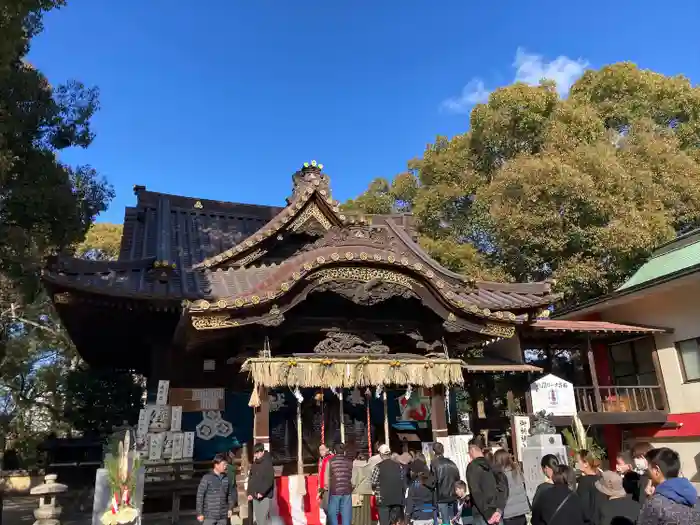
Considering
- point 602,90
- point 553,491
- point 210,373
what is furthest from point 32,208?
point 602,90

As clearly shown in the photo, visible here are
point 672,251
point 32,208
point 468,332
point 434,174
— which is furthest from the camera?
point 434,174

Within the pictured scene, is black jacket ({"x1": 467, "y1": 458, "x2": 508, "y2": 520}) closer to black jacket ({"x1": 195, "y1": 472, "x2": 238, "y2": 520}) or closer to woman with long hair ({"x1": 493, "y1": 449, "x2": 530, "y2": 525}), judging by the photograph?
woman with long hair ({"x1": 493, "y1": 449, "x2": 530, "y2": 525})

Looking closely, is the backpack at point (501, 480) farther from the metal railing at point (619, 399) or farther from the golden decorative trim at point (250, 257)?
the metal railing at point (619, 399)

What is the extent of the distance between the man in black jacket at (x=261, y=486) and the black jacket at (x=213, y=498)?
0.69m

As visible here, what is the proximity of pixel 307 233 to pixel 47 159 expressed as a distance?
24.0ft

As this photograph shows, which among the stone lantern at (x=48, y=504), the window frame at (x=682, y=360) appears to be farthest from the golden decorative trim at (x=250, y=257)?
the window frame at (x=682, y=360)

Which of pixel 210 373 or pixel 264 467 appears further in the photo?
pixel 210 373

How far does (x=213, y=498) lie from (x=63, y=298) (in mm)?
5578

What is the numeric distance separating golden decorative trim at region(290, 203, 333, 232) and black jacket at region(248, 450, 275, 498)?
7349 mm

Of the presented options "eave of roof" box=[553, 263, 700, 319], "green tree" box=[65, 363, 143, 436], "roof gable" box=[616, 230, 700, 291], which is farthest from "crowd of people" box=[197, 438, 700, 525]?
"green tree" box=[65, 363, 143, 436]

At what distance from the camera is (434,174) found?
87.9 feet

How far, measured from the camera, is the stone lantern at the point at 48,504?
8992 mm

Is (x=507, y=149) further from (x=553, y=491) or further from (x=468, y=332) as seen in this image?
→ (x=553, y=491)

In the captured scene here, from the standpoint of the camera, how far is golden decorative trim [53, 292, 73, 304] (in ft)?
Result: 33.3
